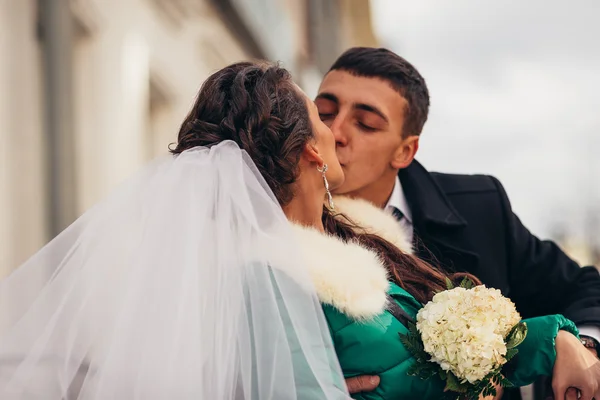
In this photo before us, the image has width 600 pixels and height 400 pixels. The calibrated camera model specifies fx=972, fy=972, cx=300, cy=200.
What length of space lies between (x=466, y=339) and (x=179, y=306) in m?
0.77

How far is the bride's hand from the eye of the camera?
2.79 meters

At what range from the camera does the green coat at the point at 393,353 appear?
8.26 feet

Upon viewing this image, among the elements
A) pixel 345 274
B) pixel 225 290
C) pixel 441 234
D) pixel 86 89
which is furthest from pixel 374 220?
pixel 86 89

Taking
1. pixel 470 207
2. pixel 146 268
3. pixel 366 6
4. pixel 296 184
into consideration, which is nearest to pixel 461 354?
pixel 296 184

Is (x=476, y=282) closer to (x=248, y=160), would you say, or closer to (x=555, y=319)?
(x=555, y=319)

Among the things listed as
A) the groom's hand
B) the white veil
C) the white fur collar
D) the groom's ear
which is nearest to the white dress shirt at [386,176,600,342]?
the groom's ear

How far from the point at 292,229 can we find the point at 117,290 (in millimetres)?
486

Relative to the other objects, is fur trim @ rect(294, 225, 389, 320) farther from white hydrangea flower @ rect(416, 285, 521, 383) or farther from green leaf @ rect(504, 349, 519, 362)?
green leaf @ rect(504, 349, 519, 362)

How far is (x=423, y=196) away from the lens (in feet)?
12.2

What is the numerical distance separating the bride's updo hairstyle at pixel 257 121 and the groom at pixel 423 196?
80 cm

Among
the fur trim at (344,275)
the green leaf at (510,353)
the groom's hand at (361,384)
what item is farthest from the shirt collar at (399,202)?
the groom's hand at (361,384)

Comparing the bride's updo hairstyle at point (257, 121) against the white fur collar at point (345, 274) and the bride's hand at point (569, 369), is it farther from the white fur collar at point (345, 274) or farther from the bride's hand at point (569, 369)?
the bride's hand at point (569, 369)

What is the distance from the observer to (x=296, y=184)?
2709 mm

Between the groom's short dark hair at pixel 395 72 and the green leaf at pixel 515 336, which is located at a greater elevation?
the groom's short dark hair at pixel 395 72
